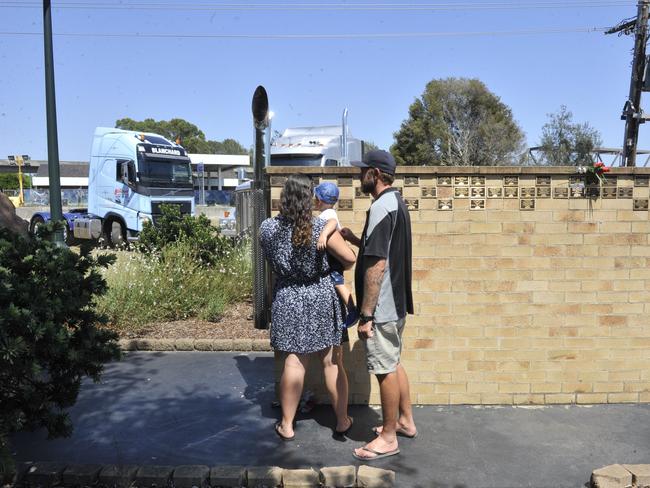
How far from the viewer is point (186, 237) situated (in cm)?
977

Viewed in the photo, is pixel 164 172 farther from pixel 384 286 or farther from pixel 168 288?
pixel 384 286

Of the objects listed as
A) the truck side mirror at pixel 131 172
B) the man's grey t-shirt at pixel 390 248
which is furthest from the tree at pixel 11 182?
the man's grey t-shirt at pixel 390 248

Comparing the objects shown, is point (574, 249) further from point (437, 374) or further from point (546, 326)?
point (437, 374)

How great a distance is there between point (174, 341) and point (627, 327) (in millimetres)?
4570

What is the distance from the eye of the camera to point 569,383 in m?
4.79

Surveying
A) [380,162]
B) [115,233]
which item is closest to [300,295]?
[380,162]

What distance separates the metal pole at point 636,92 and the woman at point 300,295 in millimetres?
16355

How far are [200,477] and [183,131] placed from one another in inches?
3269

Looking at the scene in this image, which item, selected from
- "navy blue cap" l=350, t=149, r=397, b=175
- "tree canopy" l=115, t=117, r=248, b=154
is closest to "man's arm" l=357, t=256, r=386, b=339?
"navy blue cap" l=350, t=149, r=397, b=175

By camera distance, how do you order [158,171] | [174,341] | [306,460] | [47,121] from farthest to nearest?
[158,171], [47,121], [174,341], [306,460]

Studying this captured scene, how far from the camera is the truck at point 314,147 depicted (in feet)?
54.1

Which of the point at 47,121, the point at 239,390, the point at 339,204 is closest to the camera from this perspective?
the point at 339,204

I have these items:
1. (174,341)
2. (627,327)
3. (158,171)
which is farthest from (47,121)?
(158,171)

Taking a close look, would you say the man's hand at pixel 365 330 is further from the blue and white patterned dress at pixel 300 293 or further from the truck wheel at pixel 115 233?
the truck wheel at pixel 115 233
